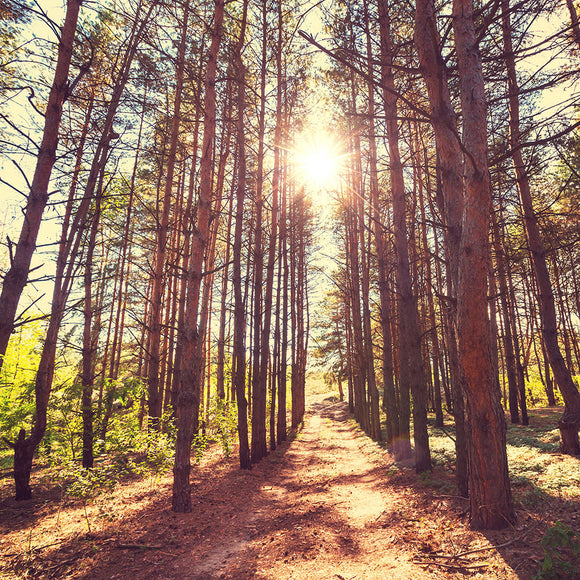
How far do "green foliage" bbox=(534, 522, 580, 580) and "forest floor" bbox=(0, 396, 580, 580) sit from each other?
0.50ft

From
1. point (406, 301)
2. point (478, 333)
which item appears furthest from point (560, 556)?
point (406, 301)

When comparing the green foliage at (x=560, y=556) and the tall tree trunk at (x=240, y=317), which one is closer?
the green foliage at (x=560, y=556)

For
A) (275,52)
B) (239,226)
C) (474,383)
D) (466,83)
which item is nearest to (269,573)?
(474,383)

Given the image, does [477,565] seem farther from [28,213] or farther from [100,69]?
[100,69]

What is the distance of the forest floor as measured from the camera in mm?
3342

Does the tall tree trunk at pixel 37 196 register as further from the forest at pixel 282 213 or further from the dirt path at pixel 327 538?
the dirt path at pixel 327 538

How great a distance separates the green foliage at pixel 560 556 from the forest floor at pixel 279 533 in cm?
15

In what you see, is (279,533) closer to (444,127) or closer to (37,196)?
(37,196)

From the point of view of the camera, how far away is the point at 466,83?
374cm

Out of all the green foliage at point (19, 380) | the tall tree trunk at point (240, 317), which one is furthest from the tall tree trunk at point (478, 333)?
the green foliage at point (19, 380)

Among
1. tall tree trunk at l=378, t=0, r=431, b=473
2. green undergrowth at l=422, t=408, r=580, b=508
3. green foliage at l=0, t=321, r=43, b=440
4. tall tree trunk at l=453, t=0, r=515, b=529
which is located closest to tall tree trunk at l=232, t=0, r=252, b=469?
tall tree trunk at l=378, t=0, r=431, b=473

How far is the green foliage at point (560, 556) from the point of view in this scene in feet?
8.23

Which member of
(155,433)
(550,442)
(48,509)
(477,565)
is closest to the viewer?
(477,565)

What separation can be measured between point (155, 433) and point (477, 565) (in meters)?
6.87
